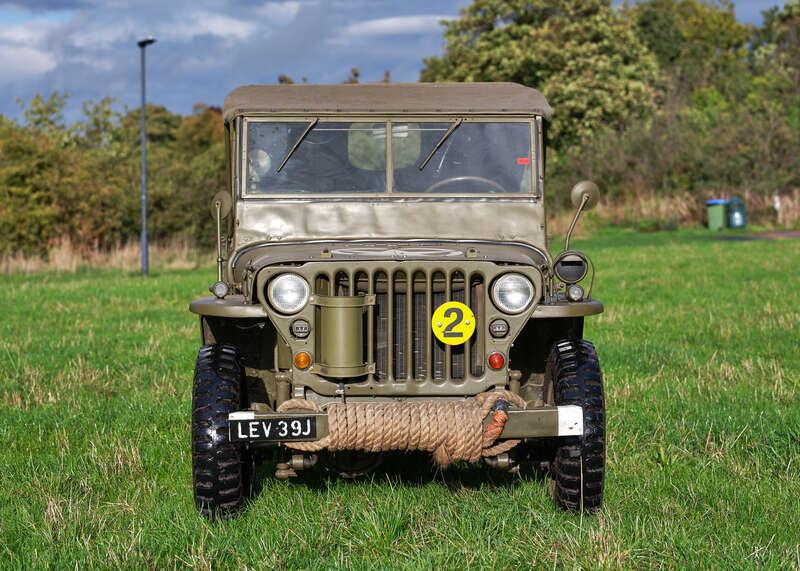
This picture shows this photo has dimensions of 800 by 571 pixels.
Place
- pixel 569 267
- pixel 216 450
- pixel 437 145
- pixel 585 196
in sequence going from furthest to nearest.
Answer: pixel 437 145 < pixel 585 196 < pixel 569 267 < pixel 216 450

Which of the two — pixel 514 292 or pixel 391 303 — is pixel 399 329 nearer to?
pixel 391 303

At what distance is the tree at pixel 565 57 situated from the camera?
42.4 metres

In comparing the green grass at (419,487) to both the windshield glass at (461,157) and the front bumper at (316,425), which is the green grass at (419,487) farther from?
the windshield glass at (461,157)

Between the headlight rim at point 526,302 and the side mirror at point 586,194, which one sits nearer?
the headlight rim at point 526,302

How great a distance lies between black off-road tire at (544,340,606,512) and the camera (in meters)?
5.32

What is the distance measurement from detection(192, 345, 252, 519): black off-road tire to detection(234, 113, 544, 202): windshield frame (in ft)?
5.32

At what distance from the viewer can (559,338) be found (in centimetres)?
598

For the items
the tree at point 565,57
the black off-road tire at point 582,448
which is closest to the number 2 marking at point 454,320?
the black off-road tire at point 582,448

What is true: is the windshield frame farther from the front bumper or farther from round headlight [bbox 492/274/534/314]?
the front bumper

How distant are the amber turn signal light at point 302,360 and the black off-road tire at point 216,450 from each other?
0.34 metres

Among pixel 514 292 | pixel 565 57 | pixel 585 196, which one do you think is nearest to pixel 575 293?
pixel 514 292

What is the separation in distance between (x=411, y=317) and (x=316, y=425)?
0.73 meters

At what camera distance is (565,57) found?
42.6 m

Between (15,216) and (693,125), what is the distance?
23998 millimetres
